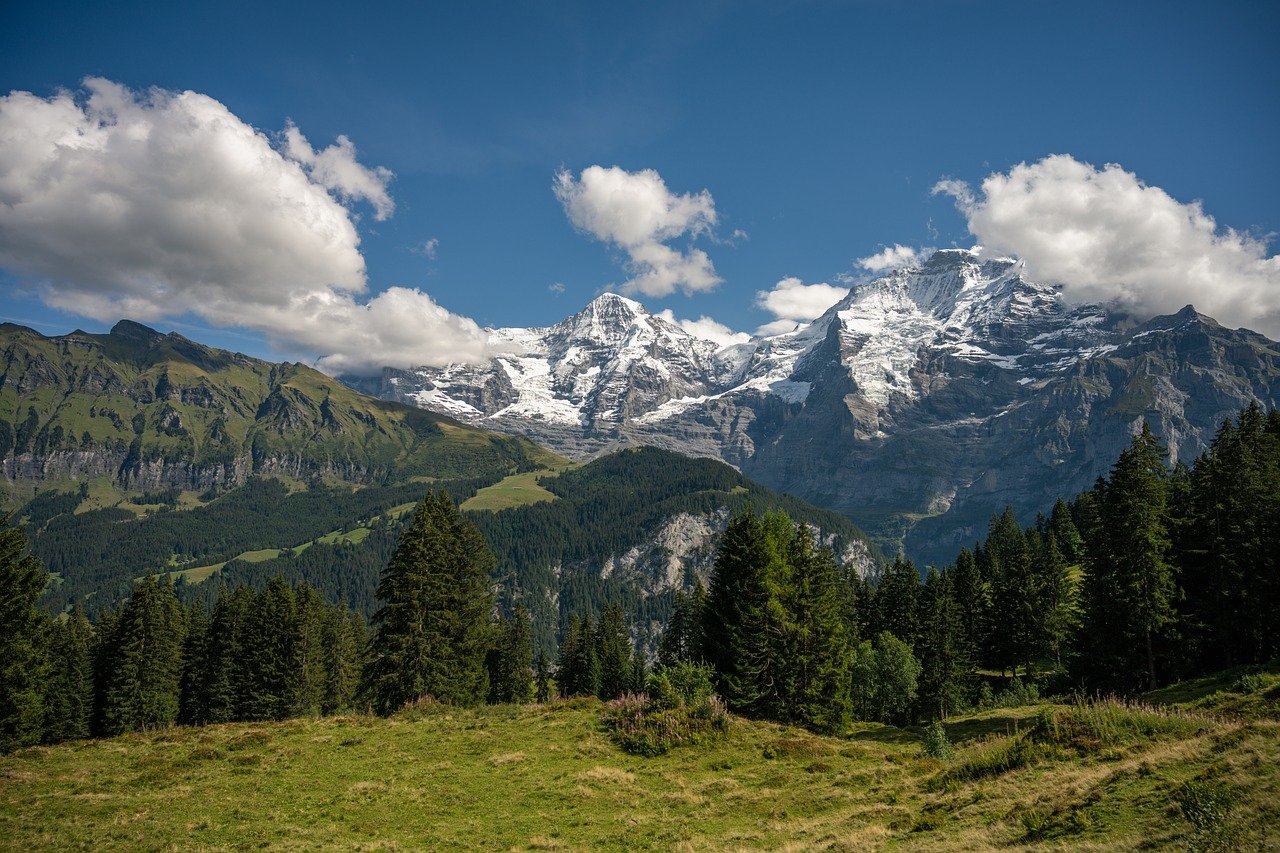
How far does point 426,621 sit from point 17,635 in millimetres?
23677

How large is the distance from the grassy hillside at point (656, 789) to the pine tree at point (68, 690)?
36.4m

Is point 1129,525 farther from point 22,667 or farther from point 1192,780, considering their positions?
point 22,667

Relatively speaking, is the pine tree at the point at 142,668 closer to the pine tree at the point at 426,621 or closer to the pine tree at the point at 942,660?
the pine tree at the point at 426,621

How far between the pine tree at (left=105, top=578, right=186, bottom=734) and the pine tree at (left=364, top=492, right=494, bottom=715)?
87.1 feet

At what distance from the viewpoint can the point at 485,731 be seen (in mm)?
34625

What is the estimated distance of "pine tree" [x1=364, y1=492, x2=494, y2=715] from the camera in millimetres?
49156

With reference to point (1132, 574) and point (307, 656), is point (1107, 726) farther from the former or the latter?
point (307, 656)

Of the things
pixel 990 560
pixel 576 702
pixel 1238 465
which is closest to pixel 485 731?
pixel 576 702

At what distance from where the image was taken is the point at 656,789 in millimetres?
25828

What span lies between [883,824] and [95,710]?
77.1 meters

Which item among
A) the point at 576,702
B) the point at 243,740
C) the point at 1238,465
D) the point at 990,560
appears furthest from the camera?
the point at 990,560

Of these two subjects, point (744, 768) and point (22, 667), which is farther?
point (22, 667)

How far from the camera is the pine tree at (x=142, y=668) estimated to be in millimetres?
62709

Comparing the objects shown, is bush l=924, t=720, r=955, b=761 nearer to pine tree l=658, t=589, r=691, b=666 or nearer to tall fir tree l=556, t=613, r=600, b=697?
pine tree l=658, t=589, r=691, b=666
